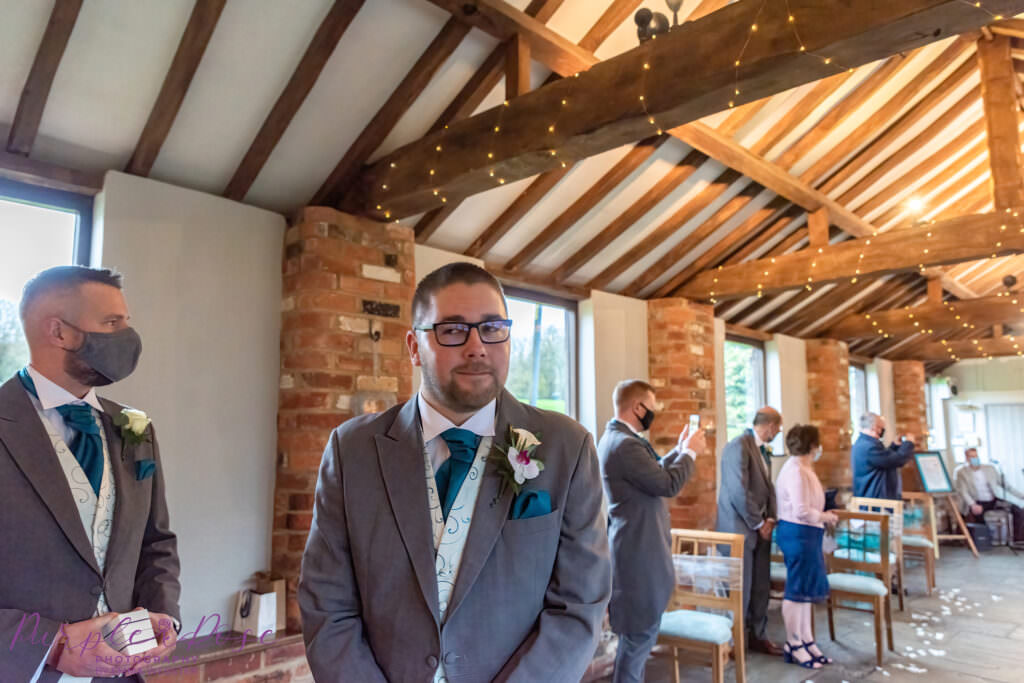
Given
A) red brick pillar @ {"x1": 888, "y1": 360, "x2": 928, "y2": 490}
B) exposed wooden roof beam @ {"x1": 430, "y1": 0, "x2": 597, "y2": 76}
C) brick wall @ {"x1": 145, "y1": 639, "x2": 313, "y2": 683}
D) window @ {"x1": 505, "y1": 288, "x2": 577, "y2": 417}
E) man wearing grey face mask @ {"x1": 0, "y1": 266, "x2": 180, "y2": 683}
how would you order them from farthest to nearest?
red brick pillar @ {"x1": 888, "y1": 360, "x2": 928, "y2": 490} < window @ {"x1": 505, "y1": 288, "x2": 577, "y2": 417} < exposed wooden roof beam @ {"x1": 430, "y1": 0, "x2": 597, "y2": 76} < brick wall @ {"x1": 145, "y1": 639, "x2": 313, "y2": 683} < man wearing grey face mask @ {"x1": 0, "y1": 266, "x2": 180, "y2": 683}

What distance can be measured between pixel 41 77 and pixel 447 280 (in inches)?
92.5

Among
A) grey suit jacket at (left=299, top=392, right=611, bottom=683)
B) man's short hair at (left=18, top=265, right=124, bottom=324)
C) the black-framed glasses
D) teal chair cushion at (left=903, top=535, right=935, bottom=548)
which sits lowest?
teal chair cushion at (left=903, top=535, right=935, bottom=548)

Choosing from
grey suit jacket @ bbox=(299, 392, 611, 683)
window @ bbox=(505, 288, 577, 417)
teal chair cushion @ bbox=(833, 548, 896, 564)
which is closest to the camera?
grey suit jacket @ bbox=(299, 392, 611, 683)

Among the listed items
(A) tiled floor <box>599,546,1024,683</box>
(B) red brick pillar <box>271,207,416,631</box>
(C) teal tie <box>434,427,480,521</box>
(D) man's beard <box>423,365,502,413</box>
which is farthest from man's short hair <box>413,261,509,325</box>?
(A) tiled floor <box>599,546,1024,683</box>

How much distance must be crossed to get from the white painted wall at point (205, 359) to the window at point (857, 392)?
9.33 m

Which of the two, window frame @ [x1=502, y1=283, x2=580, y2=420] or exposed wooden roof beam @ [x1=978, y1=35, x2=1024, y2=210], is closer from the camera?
exposed wooden roof beam @ [x1=978, y1=35, x2=1024, y2=210]

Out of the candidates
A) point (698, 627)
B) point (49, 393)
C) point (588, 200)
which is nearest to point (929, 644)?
point (698, 627)

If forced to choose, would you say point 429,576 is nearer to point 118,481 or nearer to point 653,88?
point 118,481

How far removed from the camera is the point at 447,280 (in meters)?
1.42

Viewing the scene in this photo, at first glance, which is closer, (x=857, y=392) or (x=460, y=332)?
(x=460, y=332)

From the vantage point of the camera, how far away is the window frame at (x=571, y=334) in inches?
217

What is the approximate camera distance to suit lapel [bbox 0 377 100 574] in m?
1.56

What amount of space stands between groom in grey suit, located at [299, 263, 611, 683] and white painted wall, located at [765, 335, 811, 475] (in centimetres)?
717

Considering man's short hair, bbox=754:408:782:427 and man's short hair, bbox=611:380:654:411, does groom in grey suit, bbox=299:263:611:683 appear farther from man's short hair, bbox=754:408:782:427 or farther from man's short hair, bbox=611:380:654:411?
man's short hair, bbox=754:408:782:427
